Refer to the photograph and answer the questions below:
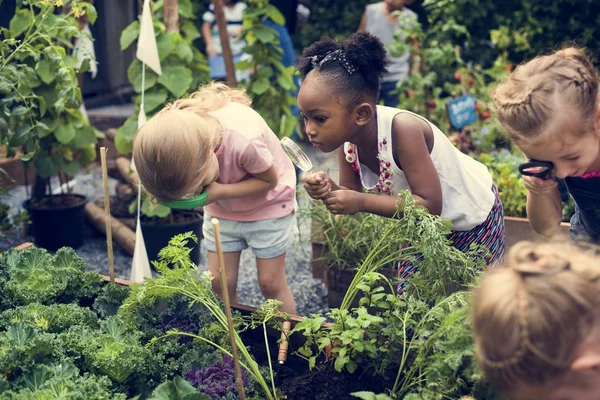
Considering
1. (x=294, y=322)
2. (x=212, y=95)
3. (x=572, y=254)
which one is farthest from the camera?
(x=212, y=95)

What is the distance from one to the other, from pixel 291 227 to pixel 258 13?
6.50 ft

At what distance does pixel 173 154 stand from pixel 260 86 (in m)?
2.40

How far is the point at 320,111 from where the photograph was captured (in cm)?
238

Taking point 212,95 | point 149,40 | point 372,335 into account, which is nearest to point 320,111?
point 212,95

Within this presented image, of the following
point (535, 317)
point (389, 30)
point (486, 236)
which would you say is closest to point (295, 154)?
point (486, 236)

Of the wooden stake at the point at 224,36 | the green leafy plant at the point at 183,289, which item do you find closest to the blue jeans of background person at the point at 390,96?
the wooden stake at the point at 224,36

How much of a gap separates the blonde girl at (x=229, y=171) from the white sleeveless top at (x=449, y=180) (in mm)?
462

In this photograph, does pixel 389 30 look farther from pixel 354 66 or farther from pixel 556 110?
pixel 556 110

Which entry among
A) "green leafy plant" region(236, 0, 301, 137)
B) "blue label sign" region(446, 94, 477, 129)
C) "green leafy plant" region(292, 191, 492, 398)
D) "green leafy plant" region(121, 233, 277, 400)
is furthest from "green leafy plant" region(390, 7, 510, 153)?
"green leafy plant" region(121, 233, 277, 400)

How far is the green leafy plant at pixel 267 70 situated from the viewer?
4484 millimetres

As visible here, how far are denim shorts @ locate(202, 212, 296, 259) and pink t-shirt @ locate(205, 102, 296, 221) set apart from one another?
29mm

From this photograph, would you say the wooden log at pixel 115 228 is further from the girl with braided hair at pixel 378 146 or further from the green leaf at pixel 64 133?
the girl with braided hair at pixel 378 146

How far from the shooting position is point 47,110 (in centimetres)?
402

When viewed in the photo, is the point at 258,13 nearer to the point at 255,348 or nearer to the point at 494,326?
the point at 255,348
